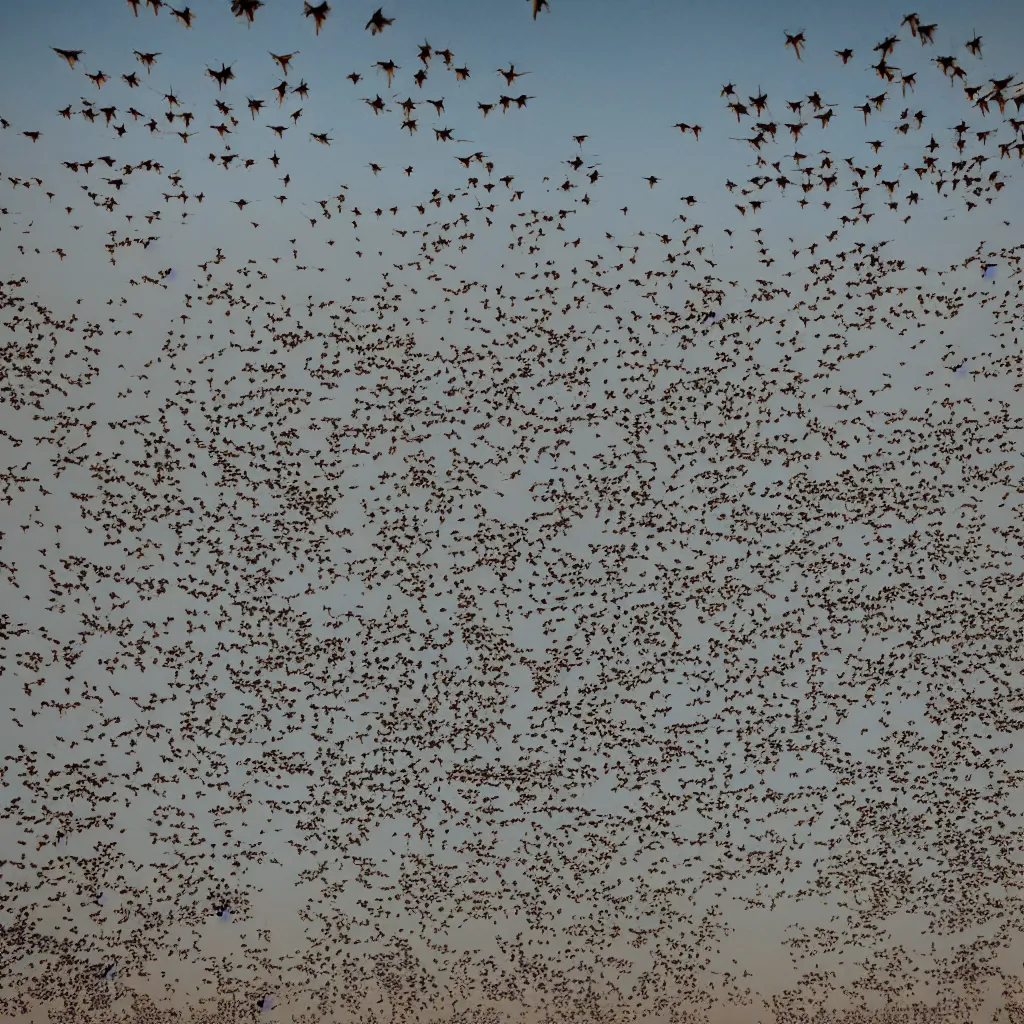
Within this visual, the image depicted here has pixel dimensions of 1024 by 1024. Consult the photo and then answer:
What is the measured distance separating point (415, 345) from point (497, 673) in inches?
129

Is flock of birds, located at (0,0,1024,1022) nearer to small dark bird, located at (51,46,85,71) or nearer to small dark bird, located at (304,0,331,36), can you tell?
small dark bird, located at (51,46,85,71)

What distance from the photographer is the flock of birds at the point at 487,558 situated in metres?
6.02

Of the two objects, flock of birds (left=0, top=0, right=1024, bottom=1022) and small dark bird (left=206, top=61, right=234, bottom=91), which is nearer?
small dark bird (left=206, top=61, right=234, bottom=91)

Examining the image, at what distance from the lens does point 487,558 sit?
6227 millimetres

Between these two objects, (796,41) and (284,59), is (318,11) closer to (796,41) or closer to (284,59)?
(284,59)

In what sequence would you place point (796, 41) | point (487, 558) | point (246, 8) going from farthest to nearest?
point (487, 558) < point (796, 41) < point (246, 8)

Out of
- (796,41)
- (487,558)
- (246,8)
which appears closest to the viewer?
(246,8)

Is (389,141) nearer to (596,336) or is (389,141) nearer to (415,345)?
(415,345)

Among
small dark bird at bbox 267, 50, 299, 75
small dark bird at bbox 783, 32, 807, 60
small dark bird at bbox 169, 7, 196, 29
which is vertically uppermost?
small dark bird at bbox 783, 32, 807, 60

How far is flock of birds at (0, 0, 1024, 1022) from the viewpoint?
19.7 feet

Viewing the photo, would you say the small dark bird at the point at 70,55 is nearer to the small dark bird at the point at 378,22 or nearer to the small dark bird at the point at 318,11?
the small dark bird at the point at 318,11

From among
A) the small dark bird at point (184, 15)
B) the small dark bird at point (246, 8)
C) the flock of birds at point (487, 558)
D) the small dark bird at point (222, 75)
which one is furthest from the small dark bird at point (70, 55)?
the small dark bird at point (246, 8)

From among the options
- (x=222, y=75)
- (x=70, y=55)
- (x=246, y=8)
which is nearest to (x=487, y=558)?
(x=222, y=75)

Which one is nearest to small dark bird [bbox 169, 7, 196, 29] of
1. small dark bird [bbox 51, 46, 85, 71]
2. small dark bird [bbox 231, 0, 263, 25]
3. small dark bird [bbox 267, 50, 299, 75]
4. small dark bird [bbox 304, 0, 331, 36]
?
small dark bird [bbox 231, 0, 263, 25]
